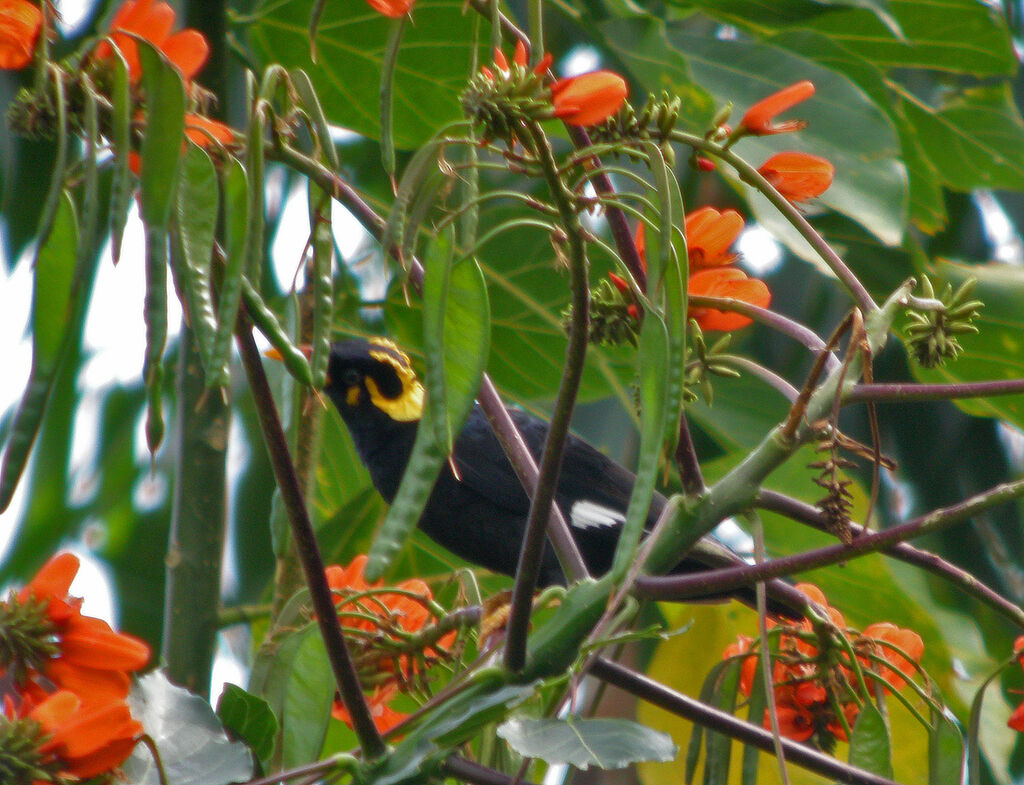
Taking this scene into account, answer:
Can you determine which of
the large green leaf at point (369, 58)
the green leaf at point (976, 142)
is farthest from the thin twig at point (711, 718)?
the green leaf at point (976, 142)

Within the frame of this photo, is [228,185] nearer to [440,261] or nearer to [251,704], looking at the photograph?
[440,261]

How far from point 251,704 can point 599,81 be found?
0.57 metres

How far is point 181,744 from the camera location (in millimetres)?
915

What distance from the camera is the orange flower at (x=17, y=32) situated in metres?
0.77

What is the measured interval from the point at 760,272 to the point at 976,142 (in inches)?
32.0


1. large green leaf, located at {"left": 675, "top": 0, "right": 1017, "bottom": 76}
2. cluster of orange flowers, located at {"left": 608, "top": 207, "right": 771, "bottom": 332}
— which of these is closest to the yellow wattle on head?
large green leaf, located at {"left": 675, "top": 0, "right": 1017, "bottom": 76}

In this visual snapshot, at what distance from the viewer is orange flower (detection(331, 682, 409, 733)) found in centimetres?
117

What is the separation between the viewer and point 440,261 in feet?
2.36

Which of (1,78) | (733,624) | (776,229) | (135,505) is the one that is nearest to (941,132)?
(776,229)

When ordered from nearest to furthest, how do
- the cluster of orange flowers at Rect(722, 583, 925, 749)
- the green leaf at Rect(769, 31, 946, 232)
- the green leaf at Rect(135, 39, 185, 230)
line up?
the green leaf at Rect(135, 39, 185, 230), the cluster of orange flowers at Rect(722, 583, 925, 749), the green leaf at Rect(769, 31, 946, 232)

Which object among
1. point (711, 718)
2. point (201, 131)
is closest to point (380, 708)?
point (711, 718)

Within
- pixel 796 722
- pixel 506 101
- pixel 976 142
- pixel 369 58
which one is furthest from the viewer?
pixel 976 142

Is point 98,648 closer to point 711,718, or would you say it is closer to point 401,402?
point 711,718

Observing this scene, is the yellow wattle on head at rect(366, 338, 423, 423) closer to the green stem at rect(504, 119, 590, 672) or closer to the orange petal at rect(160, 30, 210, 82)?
the orange petal at rect(160, 30, 210, 82)
